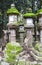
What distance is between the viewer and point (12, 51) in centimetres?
661

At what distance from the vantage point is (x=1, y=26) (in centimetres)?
1014

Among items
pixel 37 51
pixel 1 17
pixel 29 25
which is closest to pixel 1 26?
pixel 1 17

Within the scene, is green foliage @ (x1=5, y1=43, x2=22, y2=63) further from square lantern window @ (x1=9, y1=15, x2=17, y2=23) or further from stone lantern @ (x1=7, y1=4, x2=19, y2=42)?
square lantern window @ (x1=9, y1=15, x2=17, y2=23)

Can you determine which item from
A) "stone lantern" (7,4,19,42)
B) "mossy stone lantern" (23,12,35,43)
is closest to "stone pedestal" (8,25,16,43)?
"stone lantern" (7,4,19,42)

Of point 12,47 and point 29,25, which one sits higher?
point 29,25

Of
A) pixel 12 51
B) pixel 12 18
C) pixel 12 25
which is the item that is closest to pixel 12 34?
pixel 12 25

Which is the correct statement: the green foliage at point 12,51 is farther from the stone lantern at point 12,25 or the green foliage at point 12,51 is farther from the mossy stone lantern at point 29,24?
the mossy stone lantern at point 29,24

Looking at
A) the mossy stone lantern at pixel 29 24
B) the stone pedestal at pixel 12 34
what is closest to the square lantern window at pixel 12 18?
the stone pedestal at pixel 12 34

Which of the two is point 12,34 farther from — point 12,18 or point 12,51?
point 12,51

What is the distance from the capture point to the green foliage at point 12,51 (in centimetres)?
646

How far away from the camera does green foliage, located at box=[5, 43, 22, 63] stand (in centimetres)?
646

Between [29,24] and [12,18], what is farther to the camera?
[12,18]

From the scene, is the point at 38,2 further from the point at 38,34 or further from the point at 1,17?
the point at 38,34

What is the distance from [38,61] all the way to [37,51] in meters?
0.55
